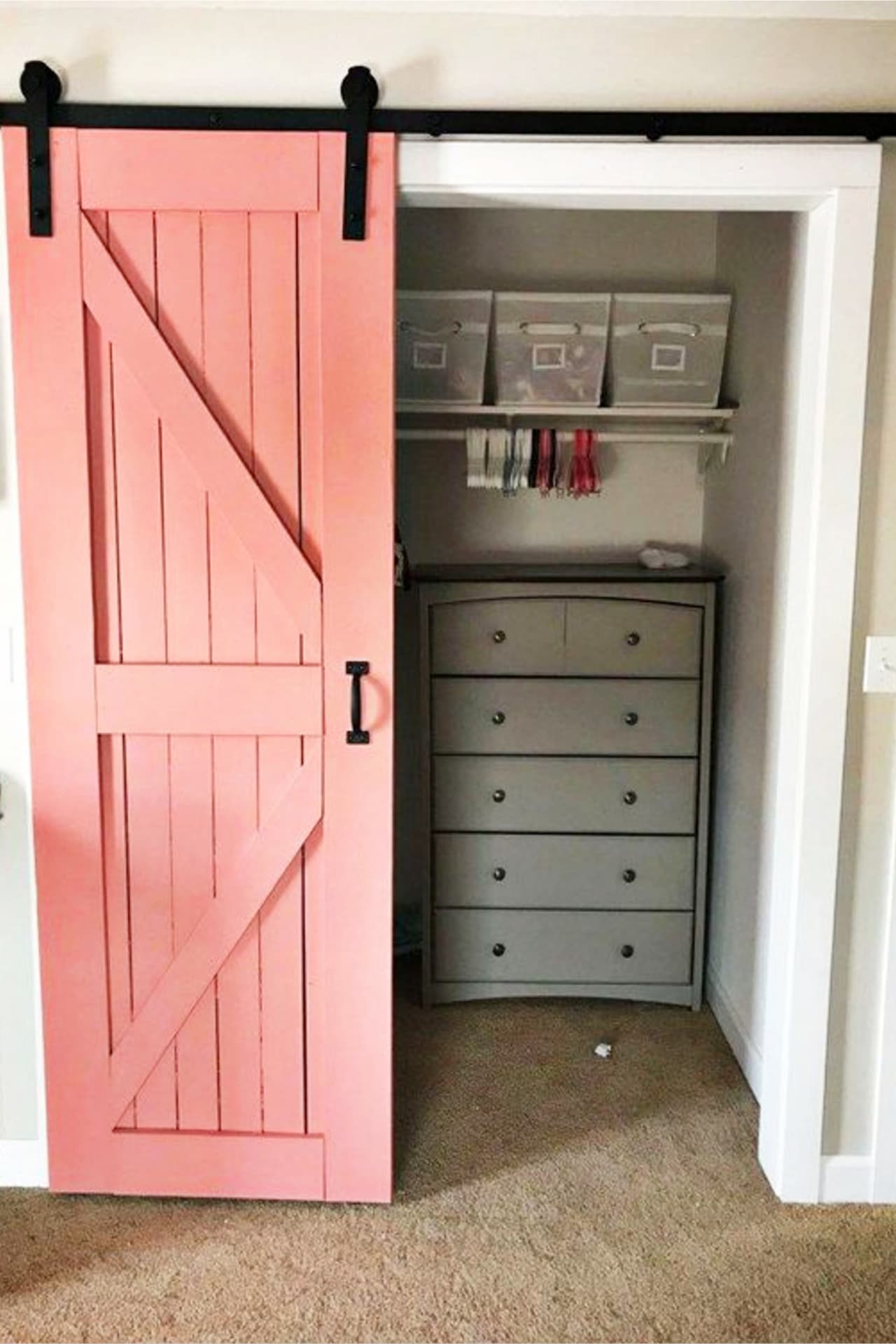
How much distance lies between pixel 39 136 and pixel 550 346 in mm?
1480

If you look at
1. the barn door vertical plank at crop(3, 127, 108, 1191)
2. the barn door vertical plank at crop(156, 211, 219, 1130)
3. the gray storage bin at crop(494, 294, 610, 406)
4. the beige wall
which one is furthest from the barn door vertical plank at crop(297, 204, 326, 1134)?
the gray storage bin at crop(494, 294, 610, 406)

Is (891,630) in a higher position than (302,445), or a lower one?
lower

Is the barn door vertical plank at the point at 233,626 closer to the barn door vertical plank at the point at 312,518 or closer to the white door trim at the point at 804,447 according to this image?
the barn door vertical plank at the point at 312,518

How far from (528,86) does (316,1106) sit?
6.87 feet

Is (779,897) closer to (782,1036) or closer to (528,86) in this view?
(782,1036)

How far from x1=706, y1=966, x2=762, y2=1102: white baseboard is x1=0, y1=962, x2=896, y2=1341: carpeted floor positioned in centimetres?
8

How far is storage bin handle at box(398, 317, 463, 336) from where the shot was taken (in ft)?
10.5

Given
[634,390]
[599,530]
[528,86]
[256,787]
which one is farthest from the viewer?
[599,530]

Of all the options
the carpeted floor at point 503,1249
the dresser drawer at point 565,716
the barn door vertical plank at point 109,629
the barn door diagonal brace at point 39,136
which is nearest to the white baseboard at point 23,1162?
the carpeted floor at point 503,1249

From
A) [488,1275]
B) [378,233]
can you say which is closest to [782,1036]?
[488,1275]

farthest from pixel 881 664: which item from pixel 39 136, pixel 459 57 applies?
pixel 39 136

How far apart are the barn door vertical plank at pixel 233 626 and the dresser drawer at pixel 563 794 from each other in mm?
1003

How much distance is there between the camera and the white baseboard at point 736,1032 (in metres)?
2.97

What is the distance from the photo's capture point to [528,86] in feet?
7.31
